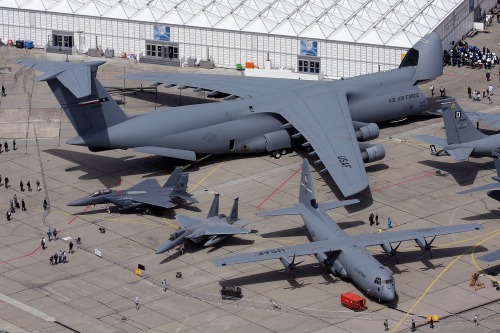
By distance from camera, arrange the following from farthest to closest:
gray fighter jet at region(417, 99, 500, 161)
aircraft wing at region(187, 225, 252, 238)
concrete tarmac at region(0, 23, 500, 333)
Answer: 1. gray fighter jet at region(417, 99, 500, 161)
2. aircraft wing at region(187, 225, 252, 238)
3. concrete tarmac at region(0, 23, 500, 333)

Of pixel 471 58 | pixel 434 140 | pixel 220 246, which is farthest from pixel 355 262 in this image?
pixel 471 58

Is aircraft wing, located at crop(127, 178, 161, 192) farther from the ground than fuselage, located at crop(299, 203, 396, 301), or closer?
farther from the ground

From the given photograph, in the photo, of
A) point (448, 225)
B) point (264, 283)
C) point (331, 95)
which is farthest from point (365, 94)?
point (264, 283)

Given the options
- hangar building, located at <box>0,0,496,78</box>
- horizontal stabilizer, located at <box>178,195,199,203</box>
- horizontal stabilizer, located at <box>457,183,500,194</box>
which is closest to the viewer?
horizontal stabilizer, located at <box>457,183,500,194</box>

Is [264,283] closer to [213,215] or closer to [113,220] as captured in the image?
[213,215]

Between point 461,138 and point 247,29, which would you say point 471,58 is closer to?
point 247,29

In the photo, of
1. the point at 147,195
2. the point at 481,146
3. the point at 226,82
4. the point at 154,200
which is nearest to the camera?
the point at 154,200

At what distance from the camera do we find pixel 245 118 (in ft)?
450

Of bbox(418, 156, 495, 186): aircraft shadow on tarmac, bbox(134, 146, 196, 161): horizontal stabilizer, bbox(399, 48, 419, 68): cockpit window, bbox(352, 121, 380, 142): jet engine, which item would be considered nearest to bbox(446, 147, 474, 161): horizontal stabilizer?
bbox(418, 156, 495, 186): aircraft shadow on tarmac

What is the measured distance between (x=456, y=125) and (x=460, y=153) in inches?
115

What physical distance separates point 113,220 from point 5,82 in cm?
4770

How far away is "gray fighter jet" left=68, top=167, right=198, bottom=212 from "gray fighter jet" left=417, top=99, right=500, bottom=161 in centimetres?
2698

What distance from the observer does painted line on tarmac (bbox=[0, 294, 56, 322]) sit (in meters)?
105

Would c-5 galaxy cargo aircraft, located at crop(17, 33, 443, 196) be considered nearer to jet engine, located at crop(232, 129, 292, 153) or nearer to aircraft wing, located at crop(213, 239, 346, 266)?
jet engine, located at crop(232, 129, 292, 153)
